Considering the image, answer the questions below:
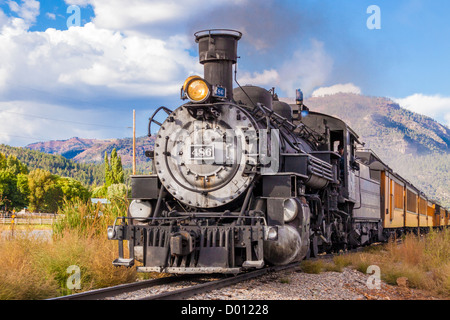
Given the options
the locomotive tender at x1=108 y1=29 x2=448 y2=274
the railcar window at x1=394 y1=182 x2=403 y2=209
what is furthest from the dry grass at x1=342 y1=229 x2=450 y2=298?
the railcar window at x1=394 y1=182 x2=403 y2=209

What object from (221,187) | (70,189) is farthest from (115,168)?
(221,187)

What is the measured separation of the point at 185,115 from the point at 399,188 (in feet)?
54.5

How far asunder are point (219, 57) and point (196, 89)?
3.38 feet

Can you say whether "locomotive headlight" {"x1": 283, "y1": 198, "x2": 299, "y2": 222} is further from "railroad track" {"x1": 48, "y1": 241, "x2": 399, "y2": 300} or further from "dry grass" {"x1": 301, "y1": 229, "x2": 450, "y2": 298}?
"dry grass" {"x1": 301, "y1": 229, "x2": 450, "y2": 298}

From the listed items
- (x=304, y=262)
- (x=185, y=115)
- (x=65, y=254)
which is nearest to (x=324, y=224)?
(x=304, y=262)

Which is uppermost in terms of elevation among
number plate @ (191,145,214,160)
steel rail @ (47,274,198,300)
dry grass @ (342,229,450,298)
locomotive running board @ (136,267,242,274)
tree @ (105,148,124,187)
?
tree @ (105,148,124,187)

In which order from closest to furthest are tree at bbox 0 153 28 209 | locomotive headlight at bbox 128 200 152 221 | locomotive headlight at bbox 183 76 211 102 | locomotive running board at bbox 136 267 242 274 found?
locomotive running board at bbox 136 267 242 274 < locomotive headlight at bbox 183 76 211 102 < locomotive headlight at bbox 128 200 152 221 < tree at bbox 0 153 28 209

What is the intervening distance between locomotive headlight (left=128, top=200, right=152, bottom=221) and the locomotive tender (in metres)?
0.02

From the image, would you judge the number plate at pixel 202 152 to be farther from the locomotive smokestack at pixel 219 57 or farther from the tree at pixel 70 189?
the tree at pixel 70 189

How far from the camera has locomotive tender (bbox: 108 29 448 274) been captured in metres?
8.44

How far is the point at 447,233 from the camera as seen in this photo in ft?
46.3

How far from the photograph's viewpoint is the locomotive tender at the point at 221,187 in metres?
8.44
